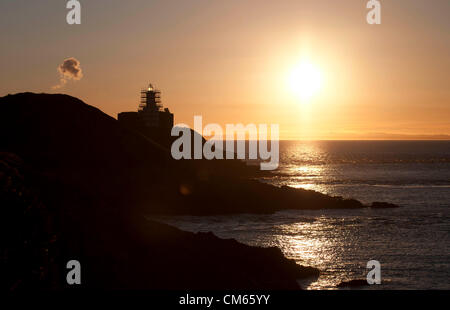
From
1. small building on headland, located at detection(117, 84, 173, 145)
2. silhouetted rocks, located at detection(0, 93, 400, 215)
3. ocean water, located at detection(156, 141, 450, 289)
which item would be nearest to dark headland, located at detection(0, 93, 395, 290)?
silhouetted rocks, located at detection(0, 93, 400, 215)

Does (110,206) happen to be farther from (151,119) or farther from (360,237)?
(151,119)

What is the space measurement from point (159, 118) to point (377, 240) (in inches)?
2875

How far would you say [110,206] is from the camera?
78.8ft

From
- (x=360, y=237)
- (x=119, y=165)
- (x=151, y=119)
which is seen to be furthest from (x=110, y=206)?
(x=151, y=119)

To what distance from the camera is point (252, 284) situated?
22.7m

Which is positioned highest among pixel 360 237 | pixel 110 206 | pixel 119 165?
pixel 119 165

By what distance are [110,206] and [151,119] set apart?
8589cm

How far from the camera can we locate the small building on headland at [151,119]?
106312 mm

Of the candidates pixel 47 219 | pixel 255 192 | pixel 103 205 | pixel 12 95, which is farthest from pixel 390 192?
pixel 47 219

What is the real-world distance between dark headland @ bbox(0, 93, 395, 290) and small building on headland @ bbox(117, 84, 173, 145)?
27.1 metres

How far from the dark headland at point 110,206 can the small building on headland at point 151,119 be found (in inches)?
1067

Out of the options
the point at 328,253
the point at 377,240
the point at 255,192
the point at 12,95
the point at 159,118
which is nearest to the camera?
the point at 328,253
